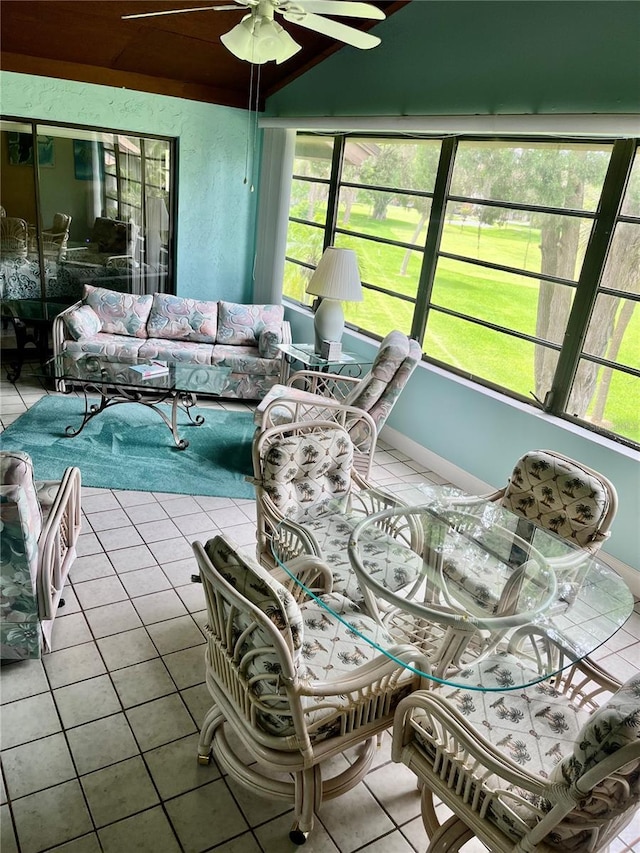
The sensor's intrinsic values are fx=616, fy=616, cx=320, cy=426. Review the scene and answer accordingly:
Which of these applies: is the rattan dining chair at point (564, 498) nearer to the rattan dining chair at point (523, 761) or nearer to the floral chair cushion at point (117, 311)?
the rattan dining chair at point (523, 761)

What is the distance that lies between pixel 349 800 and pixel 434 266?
339 centimetres

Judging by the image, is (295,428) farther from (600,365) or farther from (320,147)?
(320,147)

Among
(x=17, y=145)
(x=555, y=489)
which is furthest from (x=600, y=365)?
(x=17, y=145)

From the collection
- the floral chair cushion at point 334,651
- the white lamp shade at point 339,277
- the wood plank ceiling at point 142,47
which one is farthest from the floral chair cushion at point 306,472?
the wood plank ceiling at point 142,47

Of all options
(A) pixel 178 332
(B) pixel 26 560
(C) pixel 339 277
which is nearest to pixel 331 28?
(C) pixel 339 277

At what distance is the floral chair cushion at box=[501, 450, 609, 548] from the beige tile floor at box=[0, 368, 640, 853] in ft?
2.34

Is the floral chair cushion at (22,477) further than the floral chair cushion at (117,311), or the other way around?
the floral chair cushion at (117,311)

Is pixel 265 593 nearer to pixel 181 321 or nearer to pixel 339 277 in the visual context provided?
pixel 339 277

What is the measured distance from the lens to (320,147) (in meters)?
5.38

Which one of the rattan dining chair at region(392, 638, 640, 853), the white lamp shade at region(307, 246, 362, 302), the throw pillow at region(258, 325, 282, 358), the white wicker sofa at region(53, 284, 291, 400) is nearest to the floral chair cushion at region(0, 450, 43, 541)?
the rattan dining chair at region(392, 638, 640, 853)

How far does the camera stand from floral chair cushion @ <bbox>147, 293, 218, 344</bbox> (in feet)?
16.8

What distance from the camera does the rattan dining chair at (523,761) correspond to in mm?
1226

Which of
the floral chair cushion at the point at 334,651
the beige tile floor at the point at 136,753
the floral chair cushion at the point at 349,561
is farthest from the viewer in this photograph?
the floral chair cushion at the point at 349,561

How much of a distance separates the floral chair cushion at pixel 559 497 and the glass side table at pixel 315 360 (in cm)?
213
